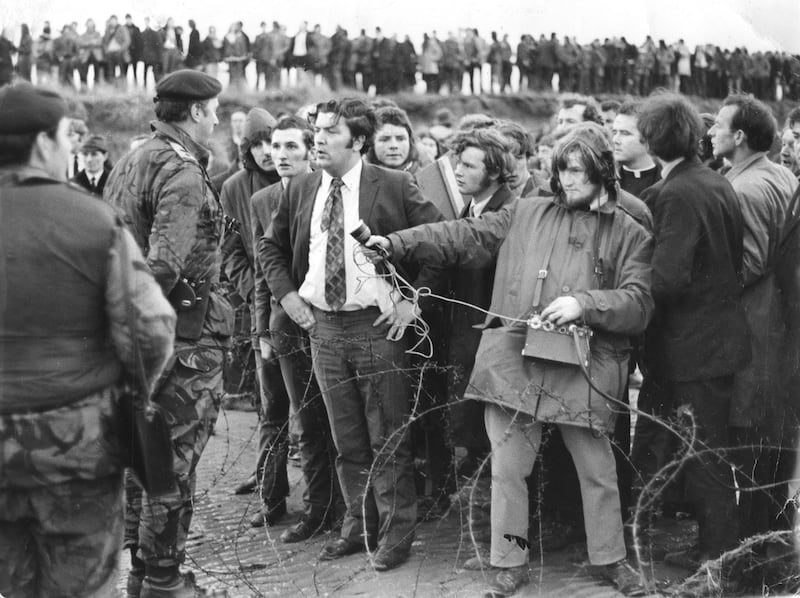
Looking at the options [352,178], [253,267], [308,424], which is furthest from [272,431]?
[352,178]

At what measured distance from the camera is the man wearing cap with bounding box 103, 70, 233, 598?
462 centimetres

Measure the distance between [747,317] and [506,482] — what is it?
1522mm

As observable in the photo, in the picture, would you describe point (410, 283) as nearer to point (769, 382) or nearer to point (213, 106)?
point (213, 106)

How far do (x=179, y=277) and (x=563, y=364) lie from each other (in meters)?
1.74

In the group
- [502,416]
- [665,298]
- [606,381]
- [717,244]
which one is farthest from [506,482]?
[717,244]

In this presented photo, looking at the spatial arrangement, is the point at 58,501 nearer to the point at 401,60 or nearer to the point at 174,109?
the point at 174,109

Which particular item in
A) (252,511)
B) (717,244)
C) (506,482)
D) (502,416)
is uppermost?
(717,244)

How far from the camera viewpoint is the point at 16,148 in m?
3.44

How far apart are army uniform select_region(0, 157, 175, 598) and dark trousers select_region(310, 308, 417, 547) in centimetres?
197

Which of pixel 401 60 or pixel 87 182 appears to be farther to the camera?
pixel 401 60

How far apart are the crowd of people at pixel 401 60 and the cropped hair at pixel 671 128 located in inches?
32.8

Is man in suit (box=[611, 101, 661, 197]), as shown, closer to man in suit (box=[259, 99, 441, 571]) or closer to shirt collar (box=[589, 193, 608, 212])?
shirt collar (box=[589, 193, 608, 212])

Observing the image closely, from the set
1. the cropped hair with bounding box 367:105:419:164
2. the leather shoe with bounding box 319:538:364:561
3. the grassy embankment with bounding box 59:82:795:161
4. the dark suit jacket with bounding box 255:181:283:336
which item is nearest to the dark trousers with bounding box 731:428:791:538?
the leather shoe with bounding box 319:538:364:561

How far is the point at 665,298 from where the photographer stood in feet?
16.3
